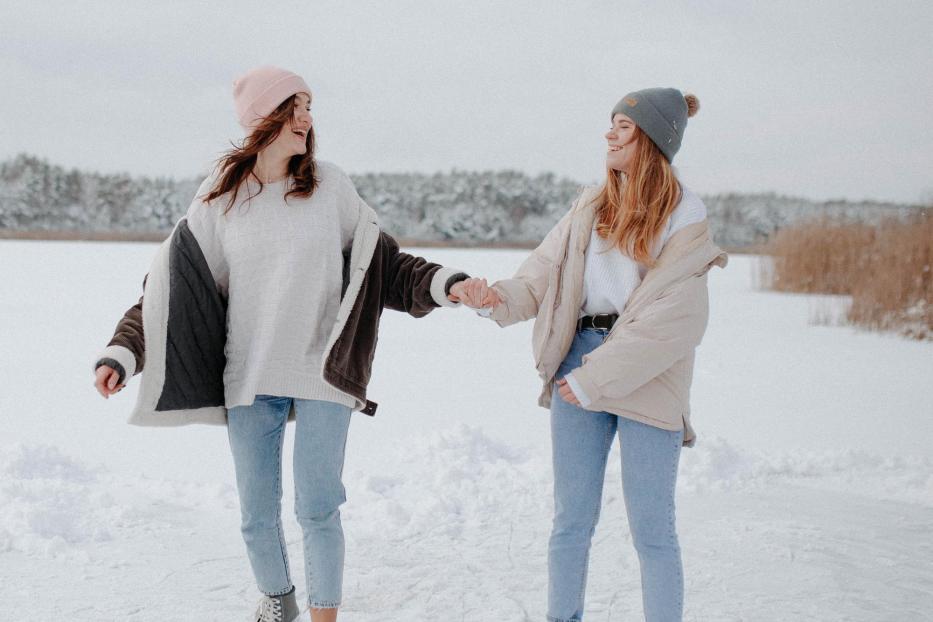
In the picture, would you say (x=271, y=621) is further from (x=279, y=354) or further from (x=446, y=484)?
(x=446, y=484)

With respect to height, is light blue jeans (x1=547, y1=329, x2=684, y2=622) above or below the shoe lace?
above

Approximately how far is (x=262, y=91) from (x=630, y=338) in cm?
118

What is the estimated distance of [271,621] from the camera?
2.51 meters

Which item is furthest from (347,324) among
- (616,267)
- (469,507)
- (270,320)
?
(469,507)

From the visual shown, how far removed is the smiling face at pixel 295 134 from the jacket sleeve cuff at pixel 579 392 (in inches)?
37.9

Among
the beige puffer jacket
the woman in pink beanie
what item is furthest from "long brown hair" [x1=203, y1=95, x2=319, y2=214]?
the beige puffer jacket

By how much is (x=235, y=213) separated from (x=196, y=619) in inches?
50.8

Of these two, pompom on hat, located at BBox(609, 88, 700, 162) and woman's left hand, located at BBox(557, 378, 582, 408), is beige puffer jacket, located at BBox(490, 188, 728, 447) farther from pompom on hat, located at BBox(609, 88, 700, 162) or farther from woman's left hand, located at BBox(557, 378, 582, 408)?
pompom on hat, located at BBox(609, 88, 700, 162)

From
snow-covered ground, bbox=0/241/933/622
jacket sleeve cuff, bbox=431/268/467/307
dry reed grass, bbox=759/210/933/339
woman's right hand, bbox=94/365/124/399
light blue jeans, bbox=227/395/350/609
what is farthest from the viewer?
dry reed grass, bbox=759/210/933/339

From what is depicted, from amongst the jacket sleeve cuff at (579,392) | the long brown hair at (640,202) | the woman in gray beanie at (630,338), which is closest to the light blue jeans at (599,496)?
the woman in gray beanie at (630,338)

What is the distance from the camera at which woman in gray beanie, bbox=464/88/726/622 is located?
216 cm

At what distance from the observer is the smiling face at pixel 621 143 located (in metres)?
2.28

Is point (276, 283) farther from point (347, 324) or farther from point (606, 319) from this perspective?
point (606, 319)

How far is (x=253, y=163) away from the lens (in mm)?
2395
